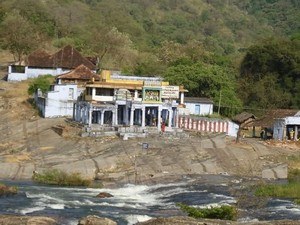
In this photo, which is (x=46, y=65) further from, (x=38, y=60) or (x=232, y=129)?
(x=232, y=129)

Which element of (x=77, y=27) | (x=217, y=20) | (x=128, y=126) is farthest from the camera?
(x=217, y=20)

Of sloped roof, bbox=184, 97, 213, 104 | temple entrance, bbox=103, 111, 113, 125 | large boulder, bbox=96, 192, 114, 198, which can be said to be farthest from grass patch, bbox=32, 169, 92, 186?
sloped roof, bbox=184, 97, 213, 104

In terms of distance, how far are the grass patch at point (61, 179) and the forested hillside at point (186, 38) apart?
110 ft

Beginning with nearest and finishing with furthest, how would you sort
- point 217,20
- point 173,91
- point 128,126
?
point 128,126
point 173,91
point 217,20

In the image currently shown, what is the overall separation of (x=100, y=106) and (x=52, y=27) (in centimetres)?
5454

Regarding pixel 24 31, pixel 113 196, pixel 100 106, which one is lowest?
pixel 113 196

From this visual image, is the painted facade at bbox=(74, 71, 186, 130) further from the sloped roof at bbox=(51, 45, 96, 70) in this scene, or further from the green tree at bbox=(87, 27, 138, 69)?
the green tree at bbox=(87, 27, 138, 69)

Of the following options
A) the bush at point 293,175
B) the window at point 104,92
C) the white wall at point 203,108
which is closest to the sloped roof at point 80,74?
the window at point 104,92

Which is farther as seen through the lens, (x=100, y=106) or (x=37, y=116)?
(x=37, y=116)

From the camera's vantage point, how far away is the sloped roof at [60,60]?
86.2 meters

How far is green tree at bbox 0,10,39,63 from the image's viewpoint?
311 feet

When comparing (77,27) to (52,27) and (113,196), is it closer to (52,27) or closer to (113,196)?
(52,27)

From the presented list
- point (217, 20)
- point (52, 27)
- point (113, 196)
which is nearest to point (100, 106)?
point (113, 196)

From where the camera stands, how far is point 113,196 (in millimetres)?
42469
